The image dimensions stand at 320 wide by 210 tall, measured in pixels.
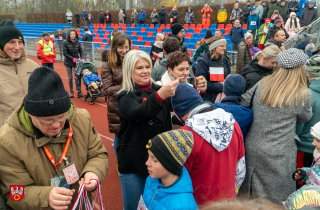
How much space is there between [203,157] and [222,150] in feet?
0.50

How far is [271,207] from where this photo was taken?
0.81 m

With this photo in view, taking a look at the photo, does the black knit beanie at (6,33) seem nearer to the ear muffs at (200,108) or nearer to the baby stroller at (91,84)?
the ear muffs at (200,108)

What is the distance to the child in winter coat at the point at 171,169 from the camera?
1551 millimetres

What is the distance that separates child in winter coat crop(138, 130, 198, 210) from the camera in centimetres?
155

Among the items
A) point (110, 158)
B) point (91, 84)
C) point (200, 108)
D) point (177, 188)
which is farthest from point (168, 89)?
point (91, 84)

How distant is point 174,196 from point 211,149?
414 millimetres

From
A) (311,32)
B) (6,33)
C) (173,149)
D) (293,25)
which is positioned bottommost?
(173,149)

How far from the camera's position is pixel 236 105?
239cm

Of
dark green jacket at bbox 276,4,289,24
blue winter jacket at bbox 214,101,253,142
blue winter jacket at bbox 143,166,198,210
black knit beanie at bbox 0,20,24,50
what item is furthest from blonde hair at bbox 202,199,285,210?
dark green jacket at bbox 276,4,289,24

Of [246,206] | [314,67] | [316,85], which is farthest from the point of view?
[314,67]

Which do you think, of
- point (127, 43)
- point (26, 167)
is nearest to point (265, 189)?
point (26, 167)

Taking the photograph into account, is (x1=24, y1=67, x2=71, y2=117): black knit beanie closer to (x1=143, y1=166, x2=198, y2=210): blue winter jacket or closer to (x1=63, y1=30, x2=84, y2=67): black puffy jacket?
(x1=143, y1=166, x2=198, y2=210): blue winter jacket

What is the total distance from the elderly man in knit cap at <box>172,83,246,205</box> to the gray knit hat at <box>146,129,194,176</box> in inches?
4.9

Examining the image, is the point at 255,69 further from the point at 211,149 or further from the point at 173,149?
the point at 173,149
